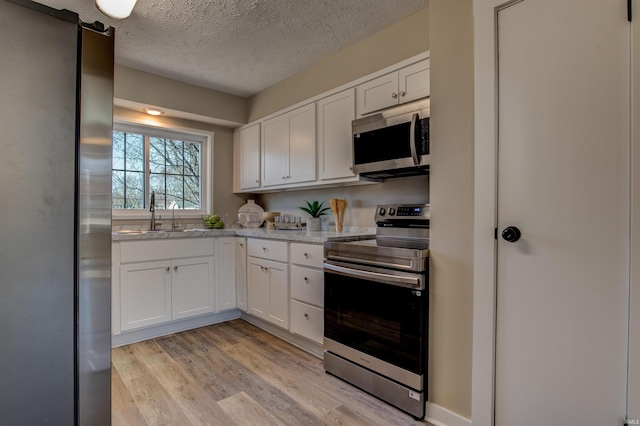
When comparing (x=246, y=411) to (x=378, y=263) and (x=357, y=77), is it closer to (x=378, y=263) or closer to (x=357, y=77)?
(x=378, y=263)

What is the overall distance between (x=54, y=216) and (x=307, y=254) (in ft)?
5.77

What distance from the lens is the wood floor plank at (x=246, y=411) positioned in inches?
66.9

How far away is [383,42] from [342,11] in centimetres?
41

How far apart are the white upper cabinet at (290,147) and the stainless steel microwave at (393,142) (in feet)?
1.87

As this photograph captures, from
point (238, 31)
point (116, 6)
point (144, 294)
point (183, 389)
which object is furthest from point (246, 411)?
point (238, 31)

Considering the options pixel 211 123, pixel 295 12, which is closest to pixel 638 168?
pixel 295 12

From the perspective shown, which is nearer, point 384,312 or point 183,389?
point 384,312

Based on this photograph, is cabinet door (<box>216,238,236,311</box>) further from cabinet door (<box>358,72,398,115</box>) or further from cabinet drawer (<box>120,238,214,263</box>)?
cabinet door (<box>358,72,398,115</box>)

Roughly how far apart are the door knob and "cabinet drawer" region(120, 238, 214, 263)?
2.51 m

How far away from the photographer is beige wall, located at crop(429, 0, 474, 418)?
1.55 metres

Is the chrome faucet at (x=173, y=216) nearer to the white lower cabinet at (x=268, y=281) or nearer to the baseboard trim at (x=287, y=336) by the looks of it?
the white lower cabinet at (x=268, y=281)

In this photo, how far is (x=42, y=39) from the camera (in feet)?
2.46

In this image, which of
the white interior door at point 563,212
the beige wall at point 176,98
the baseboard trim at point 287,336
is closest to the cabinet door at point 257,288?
the baseboard trim at point 287,336

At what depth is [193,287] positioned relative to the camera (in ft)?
9.84
